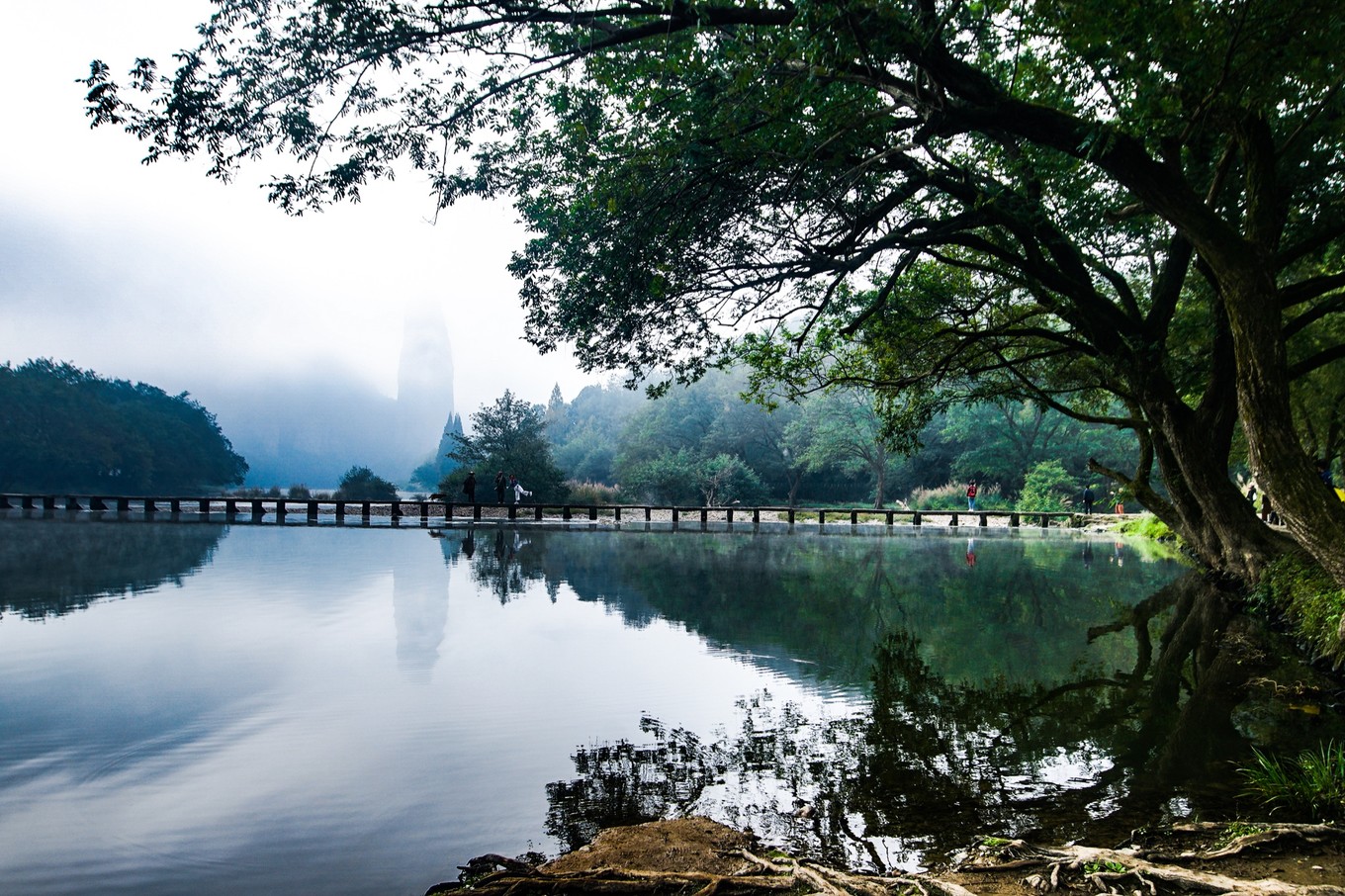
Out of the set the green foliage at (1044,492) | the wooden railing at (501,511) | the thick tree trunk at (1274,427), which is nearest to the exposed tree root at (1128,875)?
the thick tree trunk at (1274,427)

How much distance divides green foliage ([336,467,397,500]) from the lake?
31.8 metres

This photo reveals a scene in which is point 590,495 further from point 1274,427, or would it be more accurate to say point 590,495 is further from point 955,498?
point 1274,427

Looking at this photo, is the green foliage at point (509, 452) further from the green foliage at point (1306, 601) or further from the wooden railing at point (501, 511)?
the green foliage at point (1306, 601)

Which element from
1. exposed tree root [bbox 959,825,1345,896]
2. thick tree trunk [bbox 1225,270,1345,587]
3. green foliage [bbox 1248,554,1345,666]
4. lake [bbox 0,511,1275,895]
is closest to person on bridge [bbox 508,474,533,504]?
lake [bbox 0,511,1275,895]

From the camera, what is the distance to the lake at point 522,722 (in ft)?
13.0

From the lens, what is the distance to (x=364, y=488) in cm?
4500

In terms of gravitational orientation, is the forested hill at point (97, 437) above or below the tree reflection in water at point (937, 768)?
above

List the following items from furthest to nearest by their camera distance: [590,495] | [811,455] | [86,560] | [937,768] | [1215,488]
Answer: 1. [811,455]
2. [590,495]
3. [86,560]
4. [1215,488]
5. [937,768]

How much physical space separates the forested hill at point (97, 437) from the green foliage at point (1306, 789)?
5696 cm

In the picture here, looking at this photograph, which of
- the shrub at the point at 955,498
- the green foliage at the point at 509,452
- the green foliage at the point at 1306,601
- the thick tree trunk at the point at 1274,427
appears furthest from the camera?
the shrub at the point at 955,498

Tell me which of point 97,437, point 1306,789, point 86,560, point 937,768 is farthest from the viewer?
point 97,437

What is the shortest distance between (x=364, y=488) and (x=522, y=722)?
41.9 meters

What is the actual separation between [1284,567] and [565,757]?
30.3ft

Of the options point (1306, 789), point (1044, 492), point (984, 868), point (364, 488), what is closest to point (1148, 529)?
point (1044, 492)
